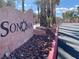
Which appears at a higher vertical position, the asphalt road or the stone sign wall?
the stone sign wall

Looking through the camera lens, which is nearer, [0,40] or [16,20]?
[0,40]

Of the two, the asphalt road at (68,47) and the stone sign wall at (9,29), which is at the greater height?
the stone sign wall at (9,29)

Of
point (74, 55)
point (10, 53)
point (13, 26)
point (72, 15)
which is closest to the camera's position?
point (10, 53)

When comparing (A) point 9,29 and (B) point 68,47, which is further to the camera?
(B) point 68,47

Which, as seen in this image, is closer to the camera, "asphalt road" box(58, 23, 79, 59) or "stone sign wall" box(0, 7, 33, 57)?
"stone sign wall" box(0, 7, 33, 57)

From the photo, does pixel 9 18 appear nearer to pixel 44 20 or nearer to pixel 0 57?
pixel 0 57

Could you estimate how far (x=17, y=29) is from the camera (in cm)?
1116

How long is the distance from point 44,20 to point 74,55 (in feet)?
37.0

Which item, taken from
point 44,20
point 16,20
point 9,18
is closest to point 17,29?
point 16,20

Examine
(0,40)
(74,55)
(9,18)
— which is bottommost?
(74,55)

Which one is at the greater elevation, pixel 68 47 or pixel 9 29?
pixel 9 29

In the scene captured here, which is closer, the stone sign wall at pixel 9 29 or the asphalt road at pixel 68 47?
the stone sign wall at pixel 9 29

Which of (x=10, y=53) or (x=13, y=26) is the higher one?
(x=13, y=26)

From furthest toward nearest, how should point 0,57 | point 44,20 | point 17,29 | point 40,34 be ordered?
point 44,20, point 40,34, point 17,29, point 0,57
